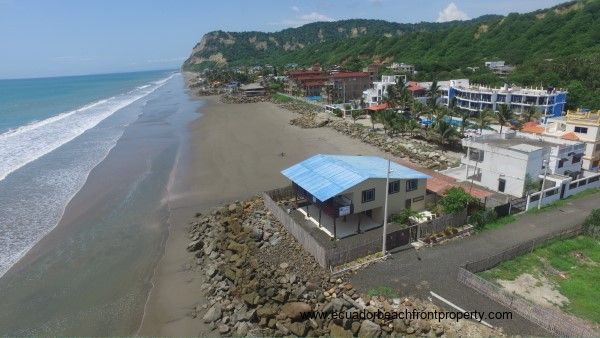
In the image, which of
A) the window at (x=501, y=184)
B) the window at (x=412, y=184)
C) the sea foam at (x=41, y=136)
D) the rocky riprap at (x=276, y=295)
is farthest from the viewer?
the sea foam at (x=41, y=136)

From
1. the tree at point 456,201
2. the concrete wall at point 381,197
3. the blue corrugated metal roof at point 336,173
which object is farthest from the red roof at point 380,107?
the tree at point 456,201

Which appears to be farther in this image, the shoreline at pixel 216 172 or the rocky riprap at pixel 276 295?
the shoreline at pixel 216 172

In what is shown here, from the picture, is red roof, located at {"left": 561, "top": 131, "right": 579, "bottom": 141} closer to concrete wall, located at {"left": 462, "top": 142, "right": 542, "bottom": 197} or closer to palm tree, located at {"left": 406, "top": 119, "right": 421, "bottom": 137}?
concrete wall, located at {"left": 462, "top": 142, "right": 542, "bottom": 197}

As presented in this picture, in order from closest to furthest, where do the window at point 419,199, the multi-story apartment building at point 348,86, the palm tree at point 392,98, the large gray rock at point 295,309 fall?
the large gray rock at point 295,309, the window at point 419,199, the palm tree at point 392,98, the multi-story apartment building at point 348,86

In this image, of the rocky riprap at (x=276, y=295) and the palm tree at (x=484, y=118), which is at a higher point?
the palm tree at (x=484, y=118)

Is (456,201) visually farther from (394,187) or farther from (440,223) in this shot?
(394,187)

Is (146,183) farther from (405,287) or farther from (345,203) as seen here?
(405,287)

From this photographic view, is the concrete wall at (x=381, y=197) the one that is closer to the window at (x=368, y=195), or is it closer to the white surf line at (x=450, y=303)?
the window at (x=368, y=195)

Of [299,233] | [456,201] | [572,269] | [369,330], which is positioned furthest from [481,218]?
[369,330]
